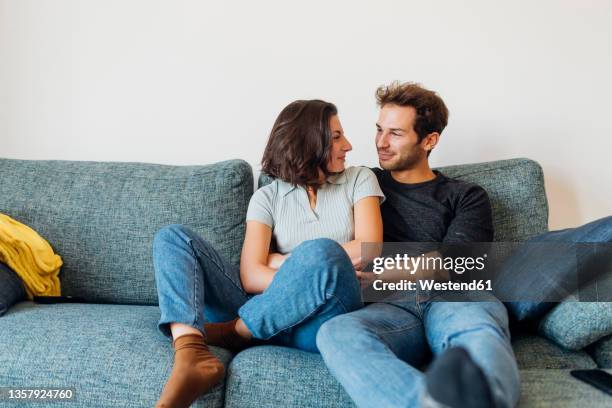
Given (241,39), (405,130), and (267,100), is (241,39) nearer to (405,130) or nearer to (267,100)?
(267,100)

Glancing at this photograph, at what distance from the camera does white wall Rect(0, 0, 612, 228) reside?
215 centimetres

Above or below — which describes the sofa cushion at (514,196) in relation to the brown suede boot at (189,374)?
above

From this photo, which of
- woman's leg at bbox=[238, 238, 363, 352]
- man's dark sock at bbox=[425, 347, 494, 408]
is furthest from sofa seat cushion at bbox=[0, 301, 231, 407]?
man's dark sock at bbox=[425, 347, 494, 408]

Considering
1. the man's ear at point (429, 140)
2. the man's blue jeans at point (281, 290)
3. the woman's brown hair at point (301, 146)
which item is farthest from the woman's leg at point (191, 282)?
the man's ear at point (429, 140)

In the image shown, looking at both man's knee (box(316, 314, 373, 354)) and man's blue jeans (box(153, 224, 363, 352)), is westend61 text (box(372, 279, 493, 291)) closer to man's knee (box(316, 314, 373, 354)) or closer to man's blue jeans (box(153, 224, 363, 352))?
man's blue jeans (box(153, 224, 363, 352))

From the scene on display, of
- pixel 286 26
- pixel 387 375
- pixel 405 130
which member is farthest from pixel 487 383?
pixel 286 26

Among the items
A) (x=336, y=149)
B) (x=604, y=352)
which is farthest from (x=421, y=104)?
(x=604, y=352)

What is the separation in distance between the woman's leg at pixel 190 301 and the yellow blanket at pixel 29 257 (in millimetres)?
557

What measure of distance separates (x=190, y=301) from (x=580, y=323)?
92cm

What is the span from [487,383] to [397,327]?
420 millimetres

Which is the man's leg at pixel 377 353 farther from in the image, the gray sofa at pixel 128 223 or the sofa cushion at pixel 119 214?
the sofa cushion at pixel 119 214

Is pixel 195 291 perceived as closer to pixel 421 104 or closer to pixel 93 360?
pixel 93 360

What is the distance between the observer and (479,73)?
2162mm

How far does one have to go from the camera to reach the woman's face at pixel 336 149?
1.75 meters
